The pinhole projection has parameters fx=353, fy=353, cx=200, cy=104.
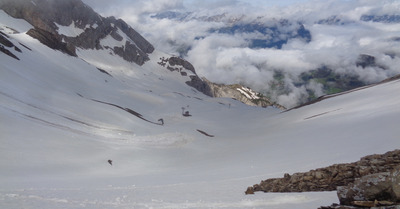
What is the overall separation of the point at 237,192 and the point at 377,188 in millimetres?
9875

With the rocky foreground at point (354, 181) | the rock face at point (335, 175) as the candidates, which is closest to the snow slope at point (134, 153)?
the rock face at point (335, 175)

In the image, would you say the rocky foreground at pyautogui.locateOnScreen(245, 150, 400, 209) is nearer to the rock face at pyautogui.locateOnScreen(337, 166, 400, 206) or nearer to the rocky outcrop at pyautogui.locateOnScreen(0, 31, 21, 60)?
the rock face at pyautogui.locateOnScreen(337, 166, 400, 206)

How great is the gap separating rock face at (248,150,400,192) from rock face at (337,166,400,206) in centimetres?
589

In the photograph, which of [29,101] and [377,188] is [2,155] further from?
[377,188]

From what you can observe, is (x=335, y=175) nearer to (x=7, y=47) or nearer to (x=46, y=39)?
(x=7, y=47)

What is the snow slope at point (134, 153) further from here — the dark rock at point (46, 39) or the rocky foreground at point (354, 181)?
the dark rock at point (46, 39)

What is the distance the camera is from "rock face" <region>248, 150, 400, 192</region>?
18406mm

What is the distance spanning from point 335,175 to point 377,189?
24.1ft

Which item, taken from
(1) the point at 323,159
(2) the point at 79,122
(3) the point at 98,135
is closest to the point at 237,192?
(1) the point at 323,159

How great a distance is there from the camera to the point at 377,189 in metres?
12.0

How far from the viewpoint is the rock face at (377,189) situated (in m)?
11.7

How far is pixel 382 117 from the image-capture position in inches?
1474

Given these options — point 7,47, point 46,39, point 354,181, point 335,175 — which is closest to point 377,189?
point 354,181

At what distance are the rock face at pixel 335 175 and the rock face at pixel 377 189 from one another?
19.3 feet
